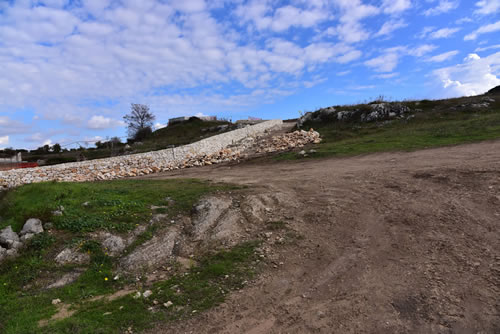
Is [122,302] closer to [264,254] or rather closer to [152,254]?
[152,254]

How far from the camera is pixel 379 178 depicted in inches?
376

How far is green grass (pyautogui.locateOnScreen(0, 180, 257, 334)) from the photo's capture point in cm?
420

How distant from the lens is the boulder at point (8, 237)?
20.1 ft

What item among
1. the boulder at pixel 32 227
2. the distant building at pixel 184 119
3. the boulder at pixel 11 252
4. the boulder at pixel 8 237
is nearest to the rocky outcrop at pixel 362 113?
Answer: the boulder at pixel 32 227

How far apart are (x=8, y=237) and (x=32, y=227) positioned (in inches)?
17.6

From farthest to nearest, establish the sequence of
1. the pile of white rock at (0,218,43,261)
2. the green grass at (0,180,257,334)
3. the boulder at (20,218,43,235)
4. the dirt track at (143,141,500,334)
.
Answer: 1. the boulder at (20,218,43,235)
2. the pile of white rock at (0,218,43,261)
3. the green grass at (0,180,257,334)
4. the dirt track at (143,141,500,334)

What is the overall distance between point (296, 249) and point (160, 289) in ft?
8.97

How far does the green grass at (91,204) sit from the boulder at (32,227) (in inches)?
9.0

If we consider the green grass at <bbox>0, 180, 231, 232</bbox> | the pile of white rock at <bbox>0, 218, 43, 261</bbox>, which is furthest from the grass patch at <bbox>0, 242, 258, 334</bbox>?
the green grass at <bbox>0, 180, 231, 232</bbox>

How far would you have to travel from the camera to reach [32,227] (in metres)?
6.50

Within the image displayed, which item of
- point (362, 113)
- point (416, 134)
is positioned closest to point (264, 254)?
point (416, 134)

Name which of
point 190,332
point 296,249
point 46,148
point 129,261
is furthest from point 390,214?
point 46,148

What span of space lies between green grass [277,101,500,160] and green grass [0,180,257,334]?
11.2 m

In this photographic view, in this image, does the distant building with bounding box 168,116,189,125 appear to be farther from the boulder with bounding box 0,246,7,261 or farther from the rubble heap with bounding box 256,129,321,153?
the boulder with bounding box 0,246,7,261
